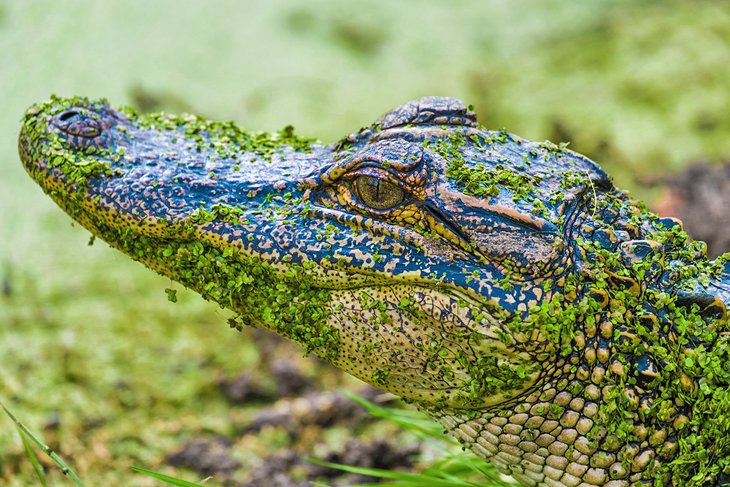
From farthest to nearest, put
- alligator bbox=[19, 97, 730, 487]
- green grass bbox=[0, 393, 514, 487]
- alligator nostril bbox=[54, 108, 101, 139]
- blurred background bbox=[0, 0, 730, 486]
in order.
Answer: blurred background bbox=[0, 0, 730, 486] → green grass bbox=[0, 393, 514, 487] → alligator nostril bbox=[54, 108, 101, 139] → alligator bbox=[19, 97, 730, 487]

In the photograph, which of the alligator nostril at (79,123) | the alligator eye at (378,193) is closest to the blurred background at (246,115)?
the alligator nostril at (79,123)

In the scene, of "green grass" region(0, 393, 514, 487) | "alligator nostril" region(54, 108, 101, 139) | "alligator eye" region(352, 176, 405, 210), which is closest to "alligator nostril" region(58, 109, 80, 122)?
"alligator nostril" region(54, 108, 101, 139)

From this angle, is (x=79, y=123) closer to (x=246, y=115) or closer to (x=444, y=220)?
(x=444, y=220)

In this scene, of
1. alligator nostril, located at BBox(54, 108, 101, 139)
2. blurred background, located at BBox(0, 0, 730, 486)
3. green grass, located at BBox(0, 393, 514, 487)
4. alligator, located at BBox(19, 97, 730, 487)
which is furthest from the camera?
blurred background, located at BBox(0, 0, 730, 486)

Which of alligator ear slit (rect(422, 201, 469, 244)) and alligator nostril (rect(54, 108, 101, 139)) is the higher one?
alligator ear slit (rect(422, 201, 469, 244))

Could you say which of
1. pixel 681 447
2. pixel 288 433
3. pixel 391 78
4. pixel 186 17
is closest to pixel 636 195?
pixel 391 78

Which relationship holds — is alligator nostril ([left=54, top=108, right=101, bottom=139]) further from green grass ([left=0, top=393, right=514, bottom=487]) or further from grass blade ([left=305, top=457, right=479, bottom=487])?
grass blade ([left=305, top=457, right=479, bottom=487])

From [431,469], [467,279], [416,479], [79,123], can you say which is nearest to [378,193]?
[467,279]
